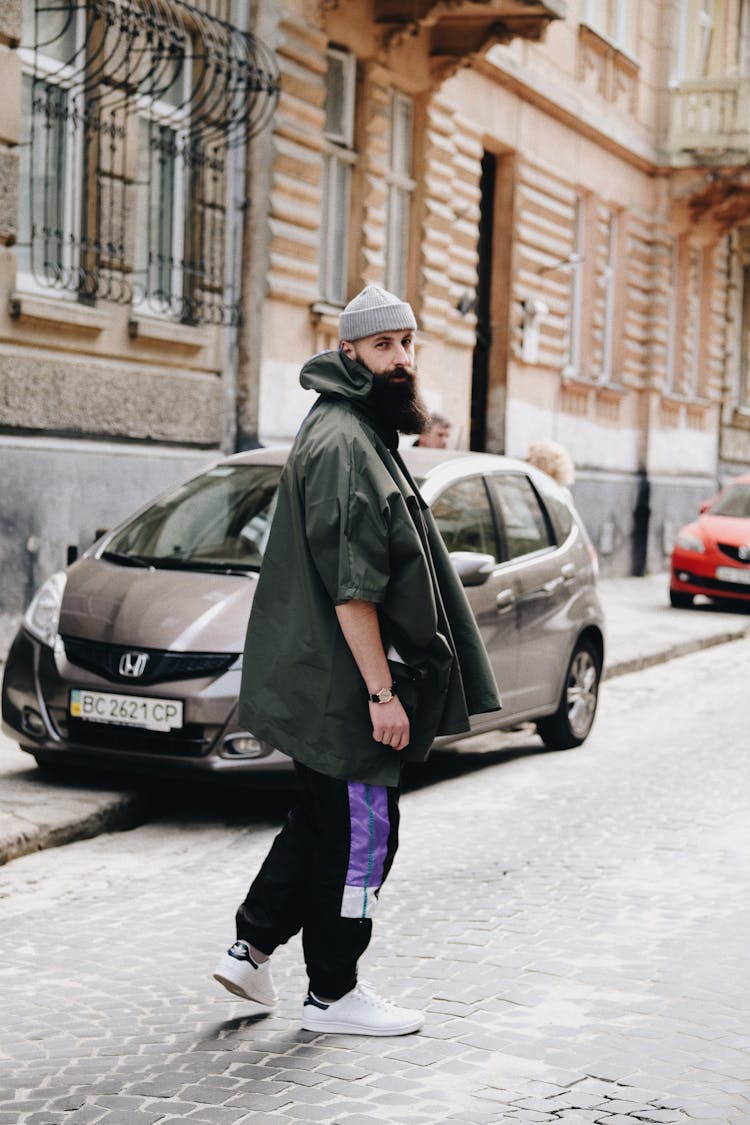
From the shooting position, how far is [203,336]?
13.6m

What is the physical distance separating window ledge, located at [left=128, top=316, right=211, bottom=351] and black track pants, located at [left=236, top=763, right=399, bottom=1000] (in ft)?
28.3

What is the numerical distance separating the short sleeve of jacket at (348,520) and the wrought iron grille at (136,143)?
780cm

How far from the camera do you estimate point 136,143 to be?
41.7 ft

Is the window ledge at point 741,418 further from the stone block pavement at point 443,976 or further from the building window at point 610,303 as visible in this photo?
the stone block pavement at point 443,976

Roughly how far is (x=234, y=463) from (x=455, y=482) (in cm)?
112

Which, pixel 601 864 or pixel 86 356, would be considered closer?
pixel 601 864

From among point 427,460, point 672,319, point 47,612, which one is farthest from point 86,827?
point 672,319

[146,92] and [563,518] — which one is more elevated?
[146,92]

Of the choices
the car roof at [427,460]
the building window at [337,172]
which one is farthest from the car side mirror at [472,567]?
the building window at [337,172]

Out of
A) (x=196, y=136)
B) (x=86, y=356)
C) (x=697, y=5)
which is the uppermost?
(x=697, y=5)

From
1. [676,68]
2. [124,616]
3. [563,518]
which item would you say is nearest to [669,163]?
[676,68]

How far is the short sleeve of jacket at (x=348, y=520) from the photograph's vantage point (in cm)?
413

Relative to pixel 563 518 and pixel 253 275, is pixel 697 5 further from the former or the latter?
pixel 563 518

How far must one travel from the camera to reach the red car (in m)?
18.4
